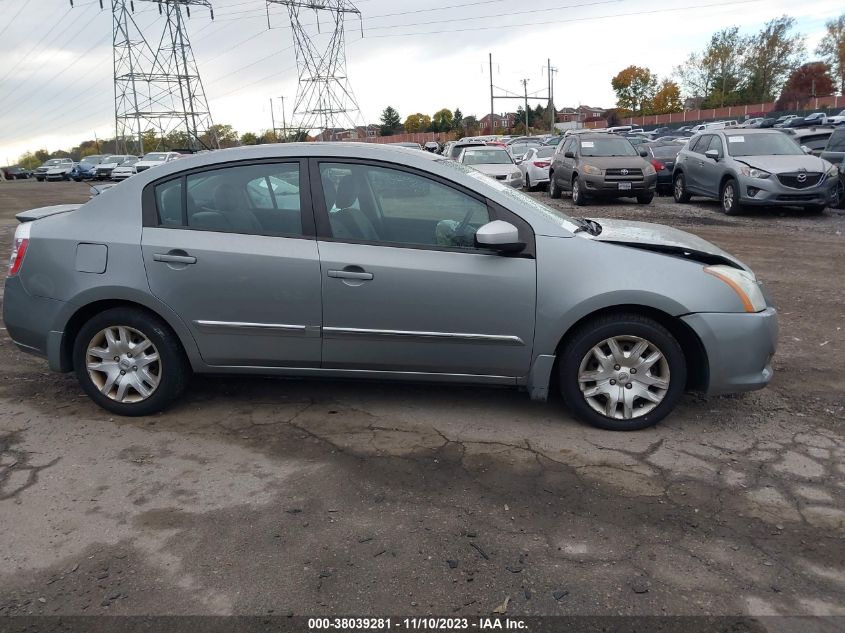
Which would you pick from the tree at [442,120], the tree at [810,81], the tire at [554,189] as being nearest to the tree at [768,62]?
the tree at [810,81]

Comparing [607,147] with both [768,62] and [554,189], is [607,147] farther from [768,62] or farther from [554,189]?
[768,62]

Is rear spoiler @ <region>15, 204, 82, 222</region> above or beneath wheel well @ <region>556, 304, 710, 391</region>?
above

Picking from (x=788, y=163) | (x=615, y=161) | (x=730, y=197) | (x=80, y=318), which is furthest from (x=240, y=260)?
(x=615, y=161)

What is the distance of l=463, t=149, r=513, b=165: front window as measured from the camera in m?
18.8

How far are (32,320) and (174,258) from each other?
1.08m

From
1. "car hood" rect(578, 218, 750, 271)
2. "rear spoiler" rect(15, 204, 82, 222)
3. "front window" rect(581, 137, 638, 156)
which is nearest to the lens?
"car hood" rect(578, 218, 750, 271)

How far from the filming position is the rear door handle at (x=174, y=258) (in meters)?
4.27

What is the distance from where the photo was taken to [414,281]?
13.5ft

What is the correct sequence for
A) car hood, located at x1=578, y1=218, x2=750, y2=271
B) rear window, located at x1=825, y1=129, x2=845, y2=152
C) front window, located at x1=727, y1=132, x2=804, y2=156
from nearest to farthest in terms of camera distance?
car hood, located at x1=578, y1=218, x2=750, y2=271, front window, located at x1=727, y1=132, x2=804, y2=156, rear window, located at x1=825, y1=129, x2=845, y2=152

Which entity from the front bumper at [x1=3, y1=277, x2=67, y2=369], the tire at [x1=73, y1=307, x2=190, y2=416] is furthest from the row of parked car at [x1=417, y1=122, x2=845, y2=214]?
the front bumper at [x1=3, y1=277, x2=67, y2=369]

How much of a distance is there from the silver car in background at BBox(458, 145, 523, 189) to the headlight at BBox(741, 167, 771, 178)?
18.3ft

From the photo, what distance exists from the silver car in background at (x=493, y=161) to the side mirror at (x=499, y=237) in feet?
46.4

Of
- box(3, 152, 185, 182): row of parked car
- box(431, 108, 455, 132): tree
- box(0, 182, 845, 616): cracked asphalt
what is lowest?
box(0, 182, 845, 616): cracked asphalt

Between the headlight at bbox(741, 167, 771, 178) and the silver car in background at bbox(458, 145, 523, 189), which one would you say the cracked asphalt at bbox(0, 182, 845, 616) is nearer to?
the headlight at bbox(741, 167, 771, 178)
